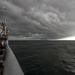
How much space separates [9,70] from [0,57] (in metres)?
6.96

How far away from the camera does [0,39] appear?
14938 mm

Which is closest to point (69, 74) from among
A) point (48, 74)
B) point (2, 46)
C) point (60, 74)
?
point (60, 74)

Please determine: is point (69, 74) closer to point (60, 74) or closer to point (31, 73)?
point (60, 74)

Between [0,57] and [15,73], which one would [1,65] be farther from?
[15,73]

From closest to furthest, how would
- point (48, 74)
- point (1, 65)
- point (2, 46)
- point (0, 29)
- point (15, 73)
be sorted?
point (15, 73)
point (1, 65)
point (2, 46)
point (48, 74)
point (0, 29)

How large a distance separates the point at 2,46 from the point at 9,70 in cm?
1177

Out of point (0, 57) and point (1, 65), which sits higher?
point (0, 57)

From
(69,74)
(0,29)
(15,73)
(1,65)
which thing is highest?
(0,29)

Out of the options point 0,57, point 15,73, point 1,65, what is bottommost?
point 1,65

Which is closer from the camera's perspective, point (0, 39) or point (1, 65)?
point (1, 65)

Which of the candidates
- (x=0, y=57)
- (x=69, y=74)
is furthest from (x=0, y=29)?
(x=69, y=74)

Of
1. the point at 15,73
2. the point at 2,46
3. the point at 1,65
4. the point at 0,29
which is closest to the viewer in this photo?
the point at 15,73

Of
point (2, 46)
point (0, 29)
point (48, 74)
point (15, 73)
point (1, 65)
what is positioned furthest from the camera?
point (0, 29)

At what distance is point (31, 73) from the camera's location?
862 inches
